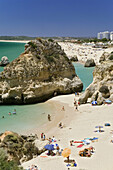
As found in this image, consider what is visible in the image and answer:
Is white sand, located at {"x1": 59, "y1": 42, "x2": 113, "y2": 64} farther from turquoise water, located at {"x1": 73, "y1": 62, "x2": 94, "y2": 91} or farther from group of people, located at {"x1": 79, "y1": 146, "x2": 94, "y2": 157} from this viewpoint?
group of people, located at {"x1": 79, "y1": 146, "x2": 94, "y2": 157}

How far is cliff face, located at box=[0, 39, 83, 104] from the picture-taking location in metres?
29.8

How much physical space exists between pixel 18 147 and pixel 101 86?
1623 cm

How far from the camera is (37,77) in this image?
30.7m

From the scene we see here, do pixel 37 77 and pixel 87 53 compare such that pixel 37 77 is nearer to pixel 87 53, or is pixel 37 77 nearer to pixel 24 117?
pixel 24 117

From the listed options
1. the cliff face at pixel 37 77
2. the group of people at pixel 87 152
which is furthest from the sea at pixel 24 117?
the group of people at pixel 87 152

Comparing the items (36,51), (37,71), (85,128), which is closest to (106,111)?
(85,128)

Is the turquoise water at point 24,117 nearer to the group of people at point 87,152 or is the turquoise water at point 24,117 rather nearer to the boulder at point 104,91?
the boulder at point 104,91

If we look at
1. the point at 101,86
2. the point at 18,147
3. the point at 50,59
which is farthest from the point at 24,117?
Result: the point at 50,59

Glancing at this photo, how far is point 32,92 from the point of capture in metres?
29.9

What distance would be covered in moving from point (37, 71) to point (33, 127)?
431 inches

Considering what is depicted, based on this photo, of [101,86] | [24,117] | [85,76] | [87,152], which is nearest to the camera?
[87,152]

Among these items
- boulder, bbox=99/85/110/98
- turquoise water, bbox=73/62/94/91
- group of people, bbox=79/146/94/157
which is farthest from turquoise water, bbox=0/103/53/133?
turquoise water, bbox=73/62/94/91

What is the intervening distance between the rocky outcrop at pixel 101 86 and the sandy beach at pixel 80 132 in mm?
1380

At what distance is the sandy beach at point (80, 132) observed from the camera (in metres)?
13.3
